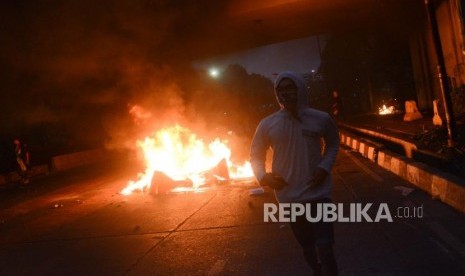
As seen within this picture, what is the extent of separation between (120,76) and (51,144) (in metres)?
7.85

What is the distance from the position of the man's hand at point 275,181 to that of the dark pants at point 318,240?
0.89 feet

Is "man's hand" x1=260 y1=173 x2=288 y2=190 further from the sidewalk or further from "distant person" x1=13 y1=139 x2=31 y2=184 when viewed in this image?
"distant person" x1=13 y1=139 x2=31 y2=184

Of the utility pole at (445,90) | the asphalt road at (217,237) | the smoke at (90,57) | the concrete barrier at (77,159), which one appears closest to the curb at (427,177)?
the asphalt road at (217,237)

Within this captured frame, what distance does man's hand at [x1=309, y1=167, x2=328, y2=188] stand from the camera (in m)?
3.35

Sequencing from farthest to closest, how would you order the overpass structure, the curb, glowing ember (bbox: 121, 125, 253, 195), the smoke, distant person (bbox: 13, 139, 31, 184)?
distant person (bbox: 13, 139, 31, 184) → the overpass structure → the smoke → glowing ember (bbox: 121, 125, 253, 195) → the curb

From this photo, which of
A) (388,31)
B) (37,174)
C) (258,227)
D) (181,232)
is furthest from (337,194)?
(388,31)

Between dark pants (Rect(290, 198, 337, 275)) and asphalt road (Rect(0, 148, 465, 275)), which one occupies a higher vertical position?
dark pants (Rect(290, 198, 337, 275))

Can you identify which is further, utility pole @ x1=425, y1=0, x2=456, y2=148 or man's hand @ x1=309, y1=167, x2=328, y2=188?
utility pole @ x1=425, y1=0, x2=456, y2=148

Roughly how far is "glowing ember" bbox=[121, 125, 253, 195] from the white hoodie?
773 cm

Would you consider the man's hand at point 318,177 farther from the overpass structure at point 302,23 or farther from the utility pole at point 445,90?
the overpass structure at point 302,23

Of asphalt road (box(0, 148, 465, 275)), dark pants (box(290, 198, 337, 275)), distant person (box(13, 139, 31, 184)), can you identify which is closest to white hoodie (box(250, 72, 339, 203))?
dark pants (box(290, 198, 337, 275))

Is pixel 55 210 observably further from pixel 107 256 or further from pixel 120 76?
pixel 120 76

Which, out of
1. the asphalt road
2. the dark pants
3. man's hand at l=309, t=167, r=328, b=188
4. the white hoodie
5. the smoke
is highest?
the smoke

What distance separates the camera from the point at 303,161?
343cm
